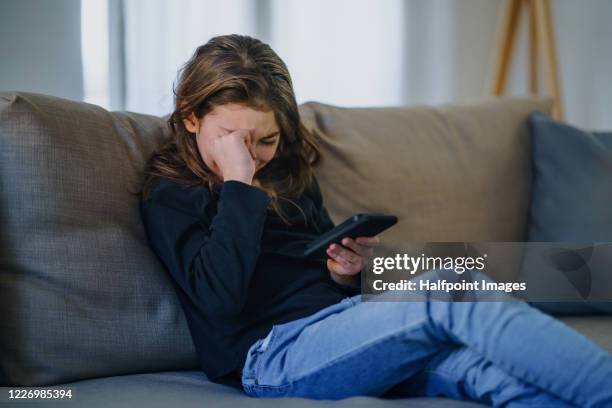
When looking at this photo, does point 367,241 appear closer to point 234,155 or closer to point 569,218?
point 234,155

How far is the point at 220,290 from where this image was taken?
3.61ft

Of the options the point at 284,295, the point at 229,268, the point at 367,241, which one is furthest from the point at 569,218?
the point at 229,268

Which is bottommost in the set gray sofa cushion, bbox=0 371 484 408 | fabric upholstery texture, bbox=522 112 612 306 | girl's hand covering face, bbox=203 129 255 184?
gray sofa cushion, bbox=0 371 484 408

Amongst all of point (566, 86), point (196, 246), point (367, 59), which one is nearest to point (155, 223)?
point (196, 246)

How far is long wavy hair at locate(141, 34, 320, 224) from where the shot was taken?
4.17 feet

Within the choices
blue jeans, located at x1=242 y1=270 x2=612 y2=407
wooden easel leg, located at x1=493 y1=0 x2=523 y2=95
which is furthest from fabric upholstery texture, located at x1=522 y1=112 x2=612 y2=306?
wooden easel leg, located at x1=493 y1=0 x2=523 y2=95

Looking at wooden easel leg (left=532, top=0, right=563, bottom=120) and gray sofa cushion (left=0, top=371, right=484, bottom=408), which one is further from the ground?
wooden easel leg (left=532, top=0, right=563, bottom=120)

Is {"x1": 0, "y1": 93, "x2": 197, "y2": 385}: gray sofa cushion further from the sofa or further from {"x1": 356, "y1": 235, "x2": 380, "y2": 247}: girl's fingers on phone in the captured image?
{"x1": 356, "y1": 235, "x2": 380, "y2": 247}: girl's fingers on phone

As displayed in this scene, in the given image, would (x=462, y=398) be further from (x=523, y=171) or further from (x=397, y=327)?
(x=523, y=171)

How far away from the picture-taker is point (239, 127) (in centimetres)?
126

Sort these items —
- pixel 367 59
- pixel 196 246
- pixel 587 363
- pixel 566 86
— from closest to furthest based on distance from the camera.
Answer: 1. pixel 587 363
2. pixel 196 246
3. pixel 367 59
4. pixel 566 86

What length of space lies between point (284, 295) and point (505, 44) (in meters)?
1.76

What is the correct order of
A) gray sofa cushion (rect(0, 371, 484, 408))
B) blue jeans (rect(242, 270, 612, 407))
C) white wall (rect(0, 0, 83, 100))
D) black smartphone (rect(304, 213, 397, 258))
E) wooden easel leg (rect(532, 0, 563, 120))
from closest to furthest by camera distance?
blue jeans (rect(242, 270, 612, 407)) → gray sofa cushion (rect(0, 371, 484, 408)) → black smartphone (rect(304, 213, 397, 258)) → white wall (rect(0, 0, 83, 100)) → wooden easel leg (rect(532, 0, 563, 120))

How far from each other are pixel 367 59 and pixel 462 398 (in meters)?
1.73
